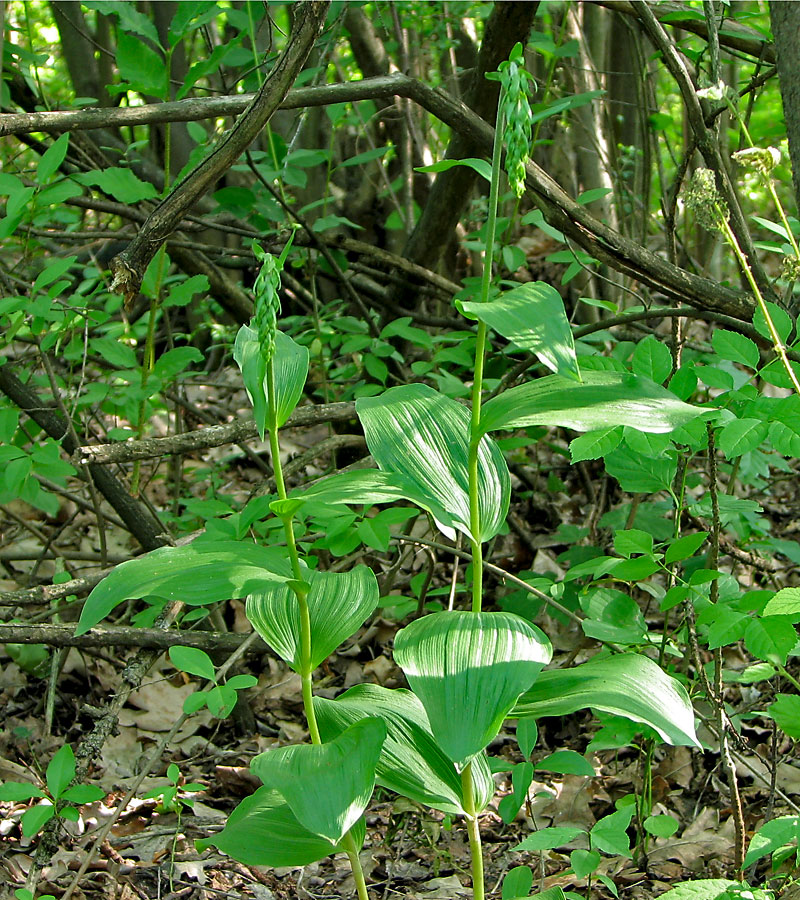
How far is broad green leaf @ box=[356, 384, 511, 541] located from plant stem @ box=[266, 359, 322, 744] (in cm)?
16

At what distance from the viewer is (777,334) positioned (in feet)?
5.16

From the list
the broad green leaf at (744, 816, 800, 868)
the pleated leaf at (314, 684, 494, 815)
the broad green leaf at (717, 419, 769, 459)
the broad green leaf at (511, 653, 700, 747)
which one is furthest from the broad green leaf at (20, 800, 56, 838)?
the broad green leaf at (717, 419, 769, 459)

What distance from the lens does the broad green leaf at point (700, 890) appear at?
1.35 metres

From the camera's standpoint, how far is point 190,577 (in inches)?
43.2

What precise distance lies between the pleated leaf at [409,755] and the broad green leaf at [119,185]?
5.15 ft

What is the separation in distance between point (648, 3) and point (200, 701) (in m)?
2.16

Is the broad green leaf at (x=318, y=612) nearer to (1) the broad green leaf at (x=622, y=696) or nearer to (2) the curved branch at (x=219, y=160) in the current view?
(1) the broad green leaf at (x=622, y=696)

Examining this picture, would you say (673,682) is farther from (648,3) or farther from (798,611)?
(648,3)

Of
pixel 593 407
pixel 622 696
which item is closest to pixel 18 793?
pixel 622 696

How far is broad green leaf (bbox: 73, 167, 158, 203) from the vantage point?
2.31 meters

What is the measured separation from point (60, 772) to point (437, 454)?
1037mm

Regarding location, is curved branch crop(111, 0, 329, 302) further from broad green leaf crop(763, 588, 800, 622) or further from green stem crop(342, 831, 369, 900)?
broad green leaf crop(763, 588, 800, 622)

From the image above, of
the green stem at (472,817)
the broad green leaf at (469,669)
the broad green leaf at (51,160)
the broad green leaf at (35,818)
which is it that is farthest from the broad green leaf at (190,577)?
the broad green leaf at (51,160)

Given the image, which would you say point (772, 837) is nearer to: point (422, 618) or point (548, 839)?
point (548, 839)
